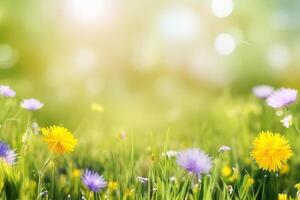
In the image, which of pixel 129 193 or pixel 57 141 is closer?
pixel 57 141

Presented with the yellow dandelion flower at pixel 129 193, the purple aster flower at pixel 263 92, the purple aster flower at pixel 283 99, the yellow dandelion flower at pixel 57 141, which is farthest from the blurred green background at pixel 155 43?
the yellow dandelion flower at pixel 57 141

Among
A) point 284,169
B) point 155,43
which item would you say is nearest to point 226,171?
point 284,169

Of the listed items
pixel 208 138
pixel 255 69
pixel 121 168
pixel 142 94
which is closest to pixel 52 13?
pixel 142 94

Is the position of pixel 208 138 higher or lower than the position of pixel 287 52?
lower

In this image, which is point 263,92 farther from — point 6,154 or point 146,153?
point 6,154

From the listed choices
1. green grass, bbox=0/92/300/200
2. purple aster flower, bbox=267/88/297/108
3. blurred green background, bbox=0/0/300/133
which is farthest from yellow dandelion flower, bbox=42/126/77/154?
blurred green background, bbox=0/0/300/133

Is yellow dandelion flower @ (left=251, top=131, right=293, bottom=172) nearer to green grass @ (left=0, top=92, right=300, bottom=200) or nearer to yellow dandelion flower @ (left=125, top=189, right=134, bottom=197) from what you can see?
green grass @ (left=0, top=92, right=300, bottom=200)

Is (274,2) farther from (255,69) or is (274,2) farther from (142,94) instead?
(142,94)
